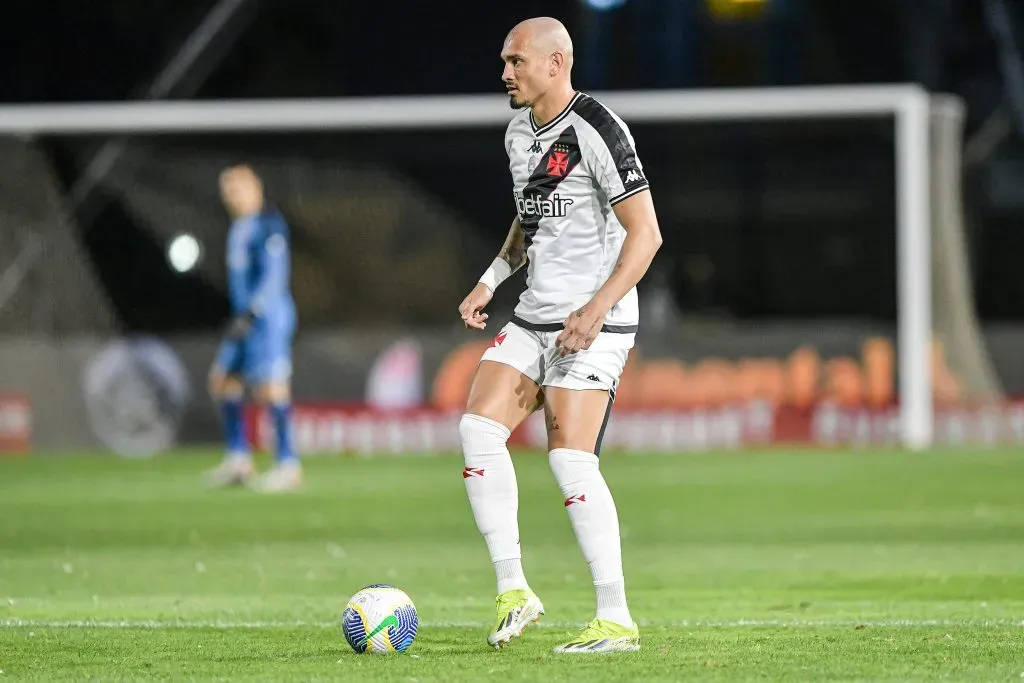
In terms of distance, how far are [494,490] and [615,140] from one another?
1.28 m

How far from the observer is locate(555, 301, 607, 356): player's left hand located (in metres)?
6.05

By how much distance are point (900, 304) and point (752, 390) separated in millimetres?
1874

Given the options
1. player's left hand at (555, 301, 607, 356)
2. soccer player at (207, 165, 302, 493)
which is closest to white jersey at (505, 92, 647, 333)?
player's left hand at (555, 301, 607, 356)

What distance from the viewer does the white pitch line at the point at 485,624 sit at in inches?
275

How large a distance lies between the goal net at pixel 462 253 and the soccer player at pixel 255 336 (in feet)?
15.8

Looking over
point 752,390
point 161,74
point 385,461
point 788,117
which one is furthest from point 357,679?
point 161,74

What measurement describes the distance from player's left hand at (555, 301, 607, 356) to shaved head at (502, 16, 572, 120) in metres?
0.76

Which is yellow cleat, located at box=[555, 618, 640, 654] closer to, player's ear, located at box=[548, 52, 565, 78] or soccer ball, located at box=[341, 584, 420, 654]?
soccer ball, located at box=[341, 584, 420, 654]

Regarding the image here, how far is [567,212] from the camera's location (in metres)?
6.37

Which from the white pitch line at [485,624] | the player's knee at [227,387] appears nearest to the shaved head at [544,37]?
the white pitch line at [485,624]

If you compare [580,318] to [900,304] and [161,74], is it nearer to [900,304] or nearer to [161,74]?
[900,304]

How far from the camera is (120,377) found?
20.2 meters

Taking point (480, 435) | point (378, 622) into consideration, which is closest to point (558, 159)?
point (480, 435)

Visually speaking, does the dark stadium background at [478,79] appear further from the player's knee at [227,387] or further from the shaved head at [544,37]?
the shaved head at [544,37]
